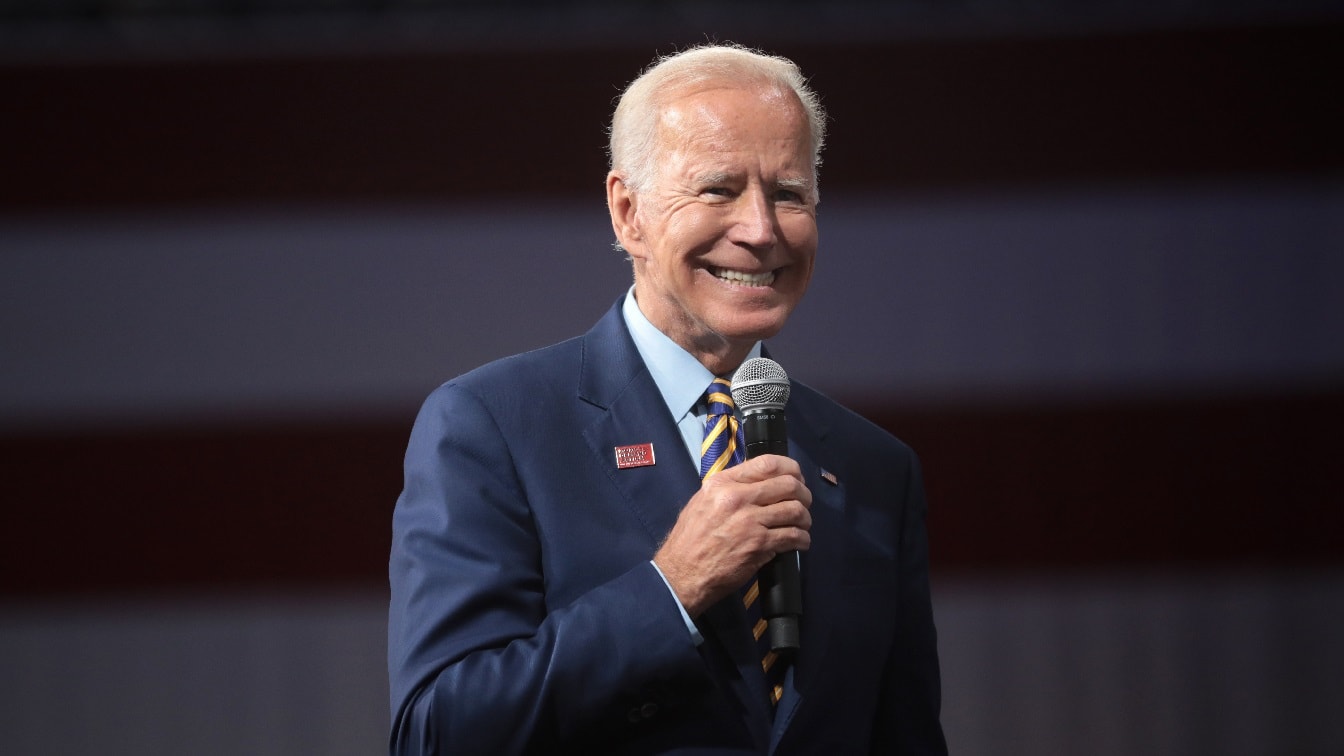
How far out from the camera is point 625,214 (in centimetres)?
139

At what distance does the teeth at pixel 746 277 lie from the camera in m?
1.29

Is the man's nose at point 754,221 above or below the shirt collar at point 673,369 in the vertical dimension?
above

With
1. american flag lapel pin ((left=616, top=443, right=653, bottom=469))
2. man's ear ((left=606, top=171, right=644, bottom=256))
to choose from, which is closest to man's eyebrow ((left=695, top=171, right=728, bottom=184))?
man's ear ((left=606, top=171, right=644, bottom=256))

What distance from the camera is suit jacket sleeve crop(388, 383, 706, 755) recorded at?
1.10m

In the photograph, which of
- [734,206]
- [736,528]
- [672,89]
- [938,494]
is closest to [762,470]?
[736,528]

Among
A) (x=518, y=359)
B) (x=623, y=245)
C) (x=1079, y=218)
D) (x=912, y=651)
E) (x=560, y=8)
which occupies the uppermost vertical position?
(x=560, y=8)

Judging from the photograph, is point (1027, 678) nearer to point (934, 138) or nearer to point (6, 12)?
point (934, 138)

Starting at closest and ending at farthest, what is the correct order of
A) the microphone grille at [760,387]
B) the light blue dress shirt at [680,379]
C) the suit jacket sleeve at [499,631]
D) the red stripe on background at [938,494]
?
the suit jacket sleeve at [499,631], the microphone grille at [760,387], the light blue dress shirt at [680,379], the red stripe on background at [938,494]

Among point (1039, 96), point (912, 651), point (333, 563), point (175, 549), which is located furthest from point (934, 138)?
point (912, 651)

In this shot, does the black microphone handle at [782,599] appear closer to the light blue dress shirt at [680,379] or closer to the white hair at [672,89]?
the light blue dress shirt at [680,379]

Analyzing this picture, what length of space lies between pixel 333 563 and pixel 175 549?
15.9 inches

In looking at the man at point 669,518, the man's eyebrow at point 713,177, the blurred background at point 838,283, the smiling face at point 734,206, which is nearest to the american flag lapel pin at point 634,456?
the man at point 669,518

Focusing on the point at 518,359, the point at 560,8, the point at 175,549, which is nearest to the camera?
the point at 518,359

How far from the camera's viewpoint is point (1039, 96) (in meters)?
3.68
